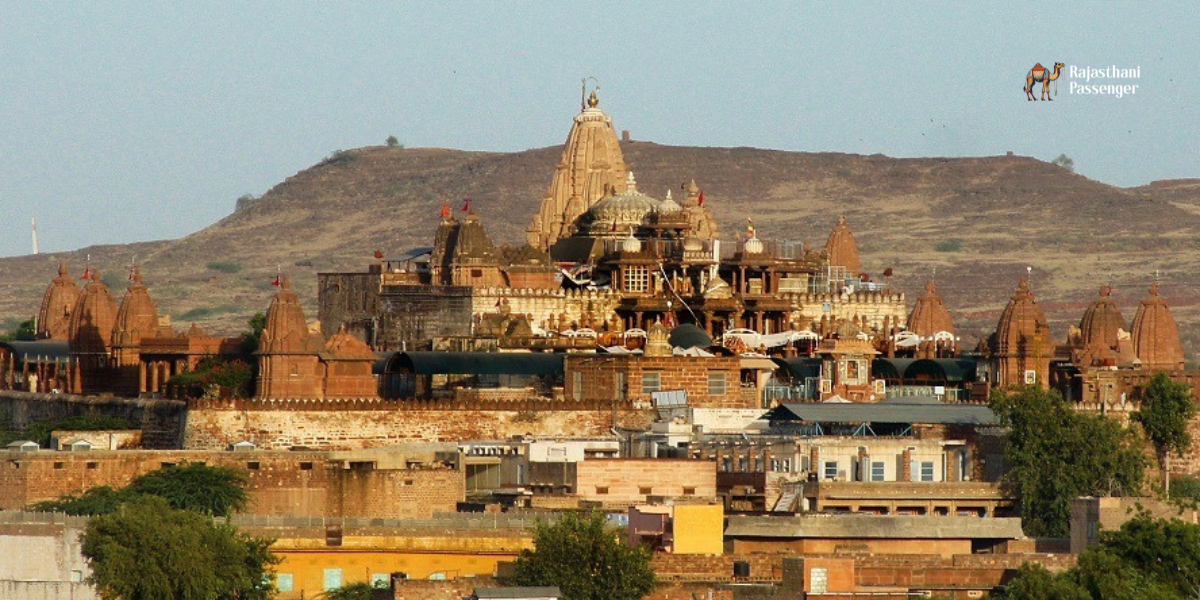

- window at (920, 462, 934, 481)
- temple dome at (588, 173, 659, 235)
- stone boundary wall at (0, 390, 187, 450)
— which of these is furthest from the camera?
temple dome at (588, 173, 659, 235)

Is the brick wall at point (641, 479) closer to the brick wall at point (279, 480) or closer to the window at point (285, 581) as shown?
the brick wall at point (279, 480)

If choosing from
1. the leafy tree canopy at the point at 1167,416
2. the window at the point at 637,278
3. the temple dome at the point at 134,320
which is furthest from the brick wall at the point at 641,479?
the window at the point at 637,278

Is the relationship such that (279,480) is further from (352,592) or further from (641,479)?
(352,592)

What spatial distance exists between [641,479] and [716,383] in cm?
1590

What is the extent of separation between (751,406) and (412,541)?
81.4 ft

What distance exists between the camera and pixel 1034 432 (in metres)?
77.9

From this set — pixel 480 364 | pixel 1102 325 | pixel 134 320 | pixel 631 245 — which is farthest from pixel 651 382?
pixel 1102 325

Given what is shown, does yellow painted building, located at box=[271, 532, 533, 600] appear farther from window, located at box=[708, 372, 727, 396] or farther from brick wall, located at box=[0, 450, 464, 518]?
window, located at box=[708, 372, 727, 396]

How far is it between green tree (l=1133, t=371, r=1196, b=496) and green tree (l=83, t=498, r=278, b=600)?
32.1 m

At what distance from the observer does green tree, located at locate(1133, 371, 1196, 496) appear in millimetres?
88062

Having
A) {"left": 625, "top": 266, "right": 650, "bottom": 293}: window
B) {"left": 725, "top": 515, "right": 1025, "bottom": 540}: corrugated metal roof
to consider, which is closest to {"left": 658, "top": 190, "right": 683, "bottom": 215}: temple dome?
{"left": 625, "top": 266, "right": 650, "bottom": 293}: window

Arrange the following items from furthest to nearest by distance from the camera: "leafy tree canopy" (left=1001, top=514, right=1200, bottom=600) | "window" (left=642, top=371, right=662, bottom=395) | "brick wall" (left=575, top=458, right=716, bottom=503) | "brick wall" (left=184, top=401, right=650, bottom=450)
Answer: "window" (left=642, top=371, right=662, bottom=395) → "brick wall" (left=184, top=401, right=650, bottom=450) → "brick wall" (left=575, top=458, right=716, bottom=503) → "leafy tree canopy" (left=1001, top=514, right=1200, bottom=600)

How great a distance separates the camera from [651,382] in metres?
86.8

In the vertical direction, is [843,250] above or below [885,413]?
above
